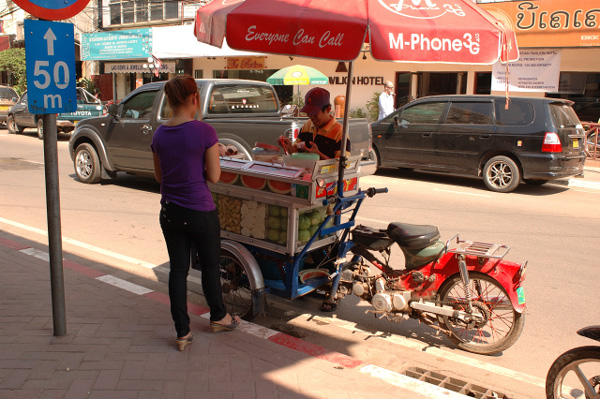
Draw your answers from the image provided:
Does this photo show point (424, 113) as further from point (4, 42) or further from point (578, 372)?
point (4, 42)

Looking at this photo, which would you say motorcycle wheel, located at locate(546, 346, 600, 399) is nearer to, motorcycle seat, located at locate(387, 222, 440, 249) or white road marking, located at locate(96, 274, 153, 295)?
motorcycle seat, located at locate(387, 222, 440, 249)

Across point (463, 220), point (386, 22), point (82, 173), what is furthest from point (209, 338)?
point (82, 173)

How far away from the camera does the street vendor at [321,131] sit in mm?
4773

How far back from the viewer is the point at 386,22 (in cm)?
361

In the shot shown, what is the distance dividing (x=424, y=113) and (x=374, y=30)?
8.87 m

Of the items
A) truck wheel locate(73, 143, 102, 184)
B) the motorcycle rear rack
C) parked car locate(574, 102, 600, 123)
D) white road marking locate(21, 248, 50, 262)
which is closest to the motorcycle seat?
the motorcycle rear rack

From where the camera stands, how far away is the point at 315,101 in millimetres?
4758

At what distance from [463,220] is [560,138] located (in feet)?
11.3

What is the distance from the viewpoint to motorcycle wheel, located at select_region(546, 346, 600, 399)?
10.4ft

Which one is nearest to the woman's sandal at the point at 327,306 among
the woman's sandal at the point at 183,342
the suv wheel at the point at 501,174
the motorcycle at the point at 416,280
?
the motorcycle at the point at 416,280

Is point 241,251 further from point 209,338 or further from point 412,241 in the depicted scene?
point 412,241

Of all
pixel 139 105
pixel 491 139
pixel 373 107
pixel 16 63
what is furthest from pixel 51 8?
pixel 16 63

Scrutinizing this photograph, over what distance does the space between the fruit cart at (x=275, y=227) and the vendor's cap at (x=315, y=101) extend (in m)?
0.53

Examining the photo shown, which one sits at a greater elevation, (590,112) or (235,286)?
(590,112)
